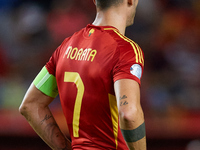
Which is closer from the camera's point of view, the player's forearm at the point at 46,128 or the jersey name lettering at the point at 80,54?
the jersey name lettering at the point at 80,54

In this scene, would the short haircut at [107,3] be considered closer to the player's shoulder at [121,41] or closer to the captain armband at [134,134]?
the player's shoulder at [121,41]

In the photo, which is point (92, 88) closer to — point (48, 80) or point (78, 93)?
point (78, 93)

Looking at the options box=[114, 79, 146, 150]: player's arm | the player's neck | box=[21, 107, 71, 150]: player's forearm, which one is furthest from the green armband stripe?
box=[114, 79, 146, 150]: player's arm

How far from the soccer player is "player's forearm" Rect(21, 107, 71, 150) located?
202 millimetres

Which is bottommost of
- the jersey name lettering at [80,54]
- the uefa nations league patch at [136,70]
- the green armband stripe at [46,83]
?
the green armband stripe at [46,83]

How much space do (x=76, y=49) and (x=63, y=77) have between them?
160mm

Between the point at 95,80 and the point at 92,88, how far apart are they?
44 millimetres

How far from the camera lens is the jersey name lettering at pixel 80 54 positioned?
67.1 inches

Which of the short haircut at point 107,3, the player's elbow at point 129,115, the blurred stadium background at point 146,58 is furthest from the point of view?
A: the blurred stadium background at point 146,58

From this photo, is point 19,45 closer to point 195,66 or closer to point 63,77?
point 195,66

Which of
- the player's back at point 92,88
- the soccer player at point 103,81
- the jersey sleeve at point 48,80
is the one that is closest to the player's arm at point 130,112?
the soccer player at point 103,81

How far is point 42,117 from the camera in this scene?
203 cm

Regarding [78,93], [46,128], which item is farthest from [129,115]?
[46,128]

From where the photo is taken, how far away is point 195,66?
5.82 m
